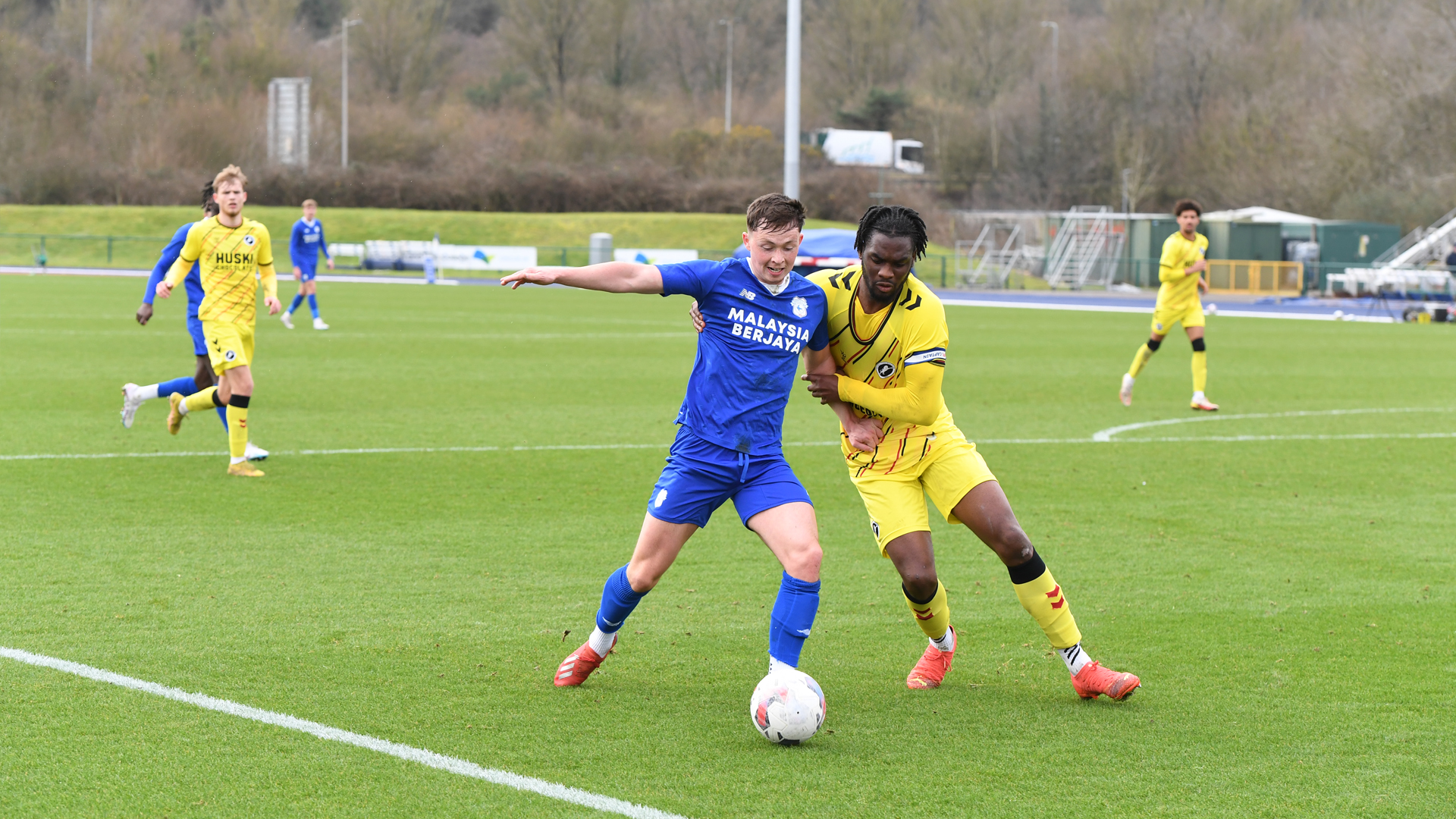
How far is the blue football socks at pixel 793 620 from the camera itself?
16.1ft

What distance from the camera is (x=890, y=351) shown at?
Result: 5.32 m

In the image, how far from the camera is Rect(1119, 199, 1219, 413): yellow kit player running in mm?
14969

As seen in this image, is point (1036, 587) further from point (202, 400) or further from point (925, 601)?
point (202, 400)

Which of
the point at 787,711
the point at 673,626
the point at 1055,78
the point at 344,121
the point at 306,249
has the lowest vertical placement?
the point at 673,626

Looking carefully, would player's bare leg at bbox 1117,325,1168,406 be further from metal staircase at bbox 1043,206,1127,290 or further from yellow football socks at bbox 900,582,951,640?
metal staircase at bbox 1043,206,1127,290

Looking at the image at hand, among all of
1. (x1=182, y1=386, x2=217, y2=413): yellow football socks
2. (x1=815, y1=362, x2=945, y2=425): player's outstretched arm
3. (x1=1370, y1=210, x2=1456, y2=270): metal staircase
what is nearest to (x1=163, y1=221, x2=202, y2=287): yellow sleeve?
(x1=182, y1=386, x2=217, y2=413): yellow football socks

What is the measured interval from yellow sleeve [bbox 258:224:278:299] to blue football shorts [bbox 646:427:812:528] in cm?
627

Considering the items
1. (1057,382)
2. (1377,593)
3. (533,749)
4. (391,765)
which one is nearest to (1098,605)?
(1377,593)

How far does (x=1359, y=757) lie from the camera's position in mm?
4719

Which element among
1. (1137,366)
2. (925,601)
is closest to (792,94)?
(1137,366)

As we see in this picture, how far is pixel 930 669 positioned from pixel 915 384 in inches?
46.1

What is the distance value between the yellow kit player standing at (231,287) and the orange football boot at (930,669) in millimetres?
6255

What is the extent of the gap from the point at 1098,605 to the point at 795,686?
2.64 metres

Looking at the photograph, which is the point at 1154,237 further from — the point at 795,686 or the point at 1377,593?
the point at 795,686
